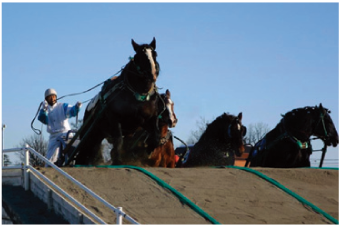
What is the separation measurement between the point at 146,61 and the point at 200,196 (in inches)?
148

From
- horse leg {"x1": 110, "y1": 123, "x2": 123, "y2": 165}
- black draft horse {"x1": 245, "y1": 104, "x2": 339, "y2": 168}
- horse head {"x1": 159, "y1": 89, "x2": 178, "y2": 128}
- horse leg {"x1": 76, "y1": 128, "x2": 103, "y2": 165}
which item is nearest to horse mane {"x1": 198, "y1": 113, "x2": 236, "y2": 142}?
black draft horse {"x1": 245, "y1": 104, "x2": 339, "y2": 168}

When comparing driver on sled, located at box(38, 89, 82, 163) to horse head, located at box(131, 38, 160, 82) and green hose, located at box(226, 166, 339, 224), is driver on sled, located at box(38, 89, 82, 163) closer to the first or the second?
horse head, located at box(131, 38, 160, 82)

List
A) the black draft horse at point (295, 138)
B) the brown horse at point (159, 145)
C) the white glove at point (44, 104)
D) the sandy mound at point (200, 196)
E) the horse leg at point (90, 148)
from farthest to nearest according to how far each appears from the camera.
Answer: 1. the black draft horse at point (295, 138)
2. the brown horse at point (159, 145)
3. the horse leg at point (90, 148)
4. the white glove at point (44, 104)
5. the sandy mound at point (200, 196)

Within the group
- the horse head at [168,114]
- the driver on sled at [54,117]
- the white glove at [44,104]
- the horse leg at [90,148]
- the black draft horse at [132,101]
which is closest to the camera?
the black draft horse at [132,101]

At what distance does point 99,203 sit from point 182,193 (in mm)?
1701

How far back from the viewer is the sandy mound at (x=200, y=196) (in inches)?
469

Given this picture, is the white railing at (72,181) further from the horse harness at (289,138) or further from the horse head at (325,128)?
the horse head at (325,128)

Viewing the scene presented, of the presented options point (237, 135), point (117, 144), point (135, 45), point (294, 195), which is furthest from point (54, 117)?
point (294, 195)

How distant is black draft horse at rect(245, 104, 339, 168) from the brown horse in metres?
2.50

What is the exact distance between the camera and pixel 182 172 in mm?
14227

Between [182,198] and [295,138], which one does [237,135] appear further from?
[182,198]

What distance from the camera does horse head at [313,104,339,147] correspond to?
19609mm

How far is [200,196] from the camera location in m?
13.0

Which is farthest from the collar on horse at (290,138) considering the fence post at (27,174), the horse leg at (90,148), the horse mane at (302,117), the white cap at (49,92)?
the fence post at (27,174)
